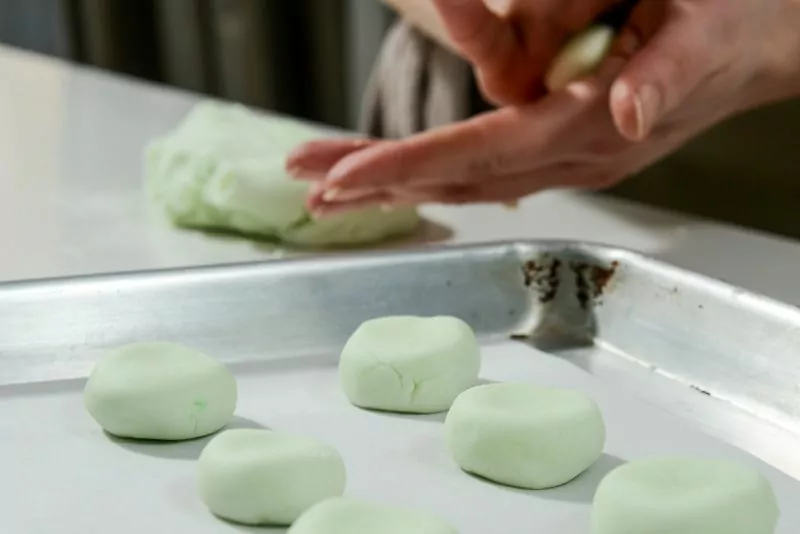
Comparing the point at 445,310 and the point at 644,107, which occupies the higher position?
the point at 644,107

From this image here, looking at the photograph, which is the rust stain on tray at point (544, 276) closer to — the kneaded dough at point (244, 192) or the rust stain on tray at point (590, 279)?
the rust stain on tray at point (590, 279)

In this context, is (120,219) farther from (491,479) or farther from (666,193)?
(666,193)

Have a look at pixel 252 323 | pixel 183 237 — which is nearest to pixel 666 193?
pixel 183 237

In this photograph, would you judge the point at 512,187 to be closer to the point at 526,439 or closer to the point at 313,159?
the point at 313,159

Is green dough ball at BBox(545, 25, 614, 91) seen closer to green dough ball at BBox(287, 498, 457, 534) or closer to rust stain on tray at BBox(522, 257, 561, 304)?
rust stain on tray at BBox(522, 257, 561, 304)

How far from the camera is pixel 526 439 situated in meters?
0.49

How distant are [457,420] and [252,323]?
17cm

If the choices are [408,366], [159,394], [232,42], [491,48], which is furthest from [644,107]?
[232,42]

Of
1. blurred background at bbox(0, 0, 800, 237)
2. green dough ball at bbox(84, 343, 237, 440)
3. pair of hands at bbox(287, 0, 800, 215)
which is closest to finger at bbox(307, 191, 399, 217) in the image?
pair of hands at bbox(287, 0, 800, 215)

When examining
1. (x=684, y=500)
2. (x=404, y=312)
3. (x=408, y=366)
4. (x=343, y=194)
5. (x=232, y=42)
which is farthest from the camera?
(x=232, y=42)

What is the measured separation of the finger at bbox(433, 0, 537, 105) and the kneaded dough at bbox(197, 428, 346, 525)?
40 centimetres

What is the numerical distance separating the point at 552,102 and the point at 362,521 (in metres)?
0.47

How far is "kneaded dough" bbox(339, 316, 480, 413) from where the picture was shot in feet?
1.82

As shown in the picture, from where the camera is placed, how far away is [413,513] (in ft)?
1.42
